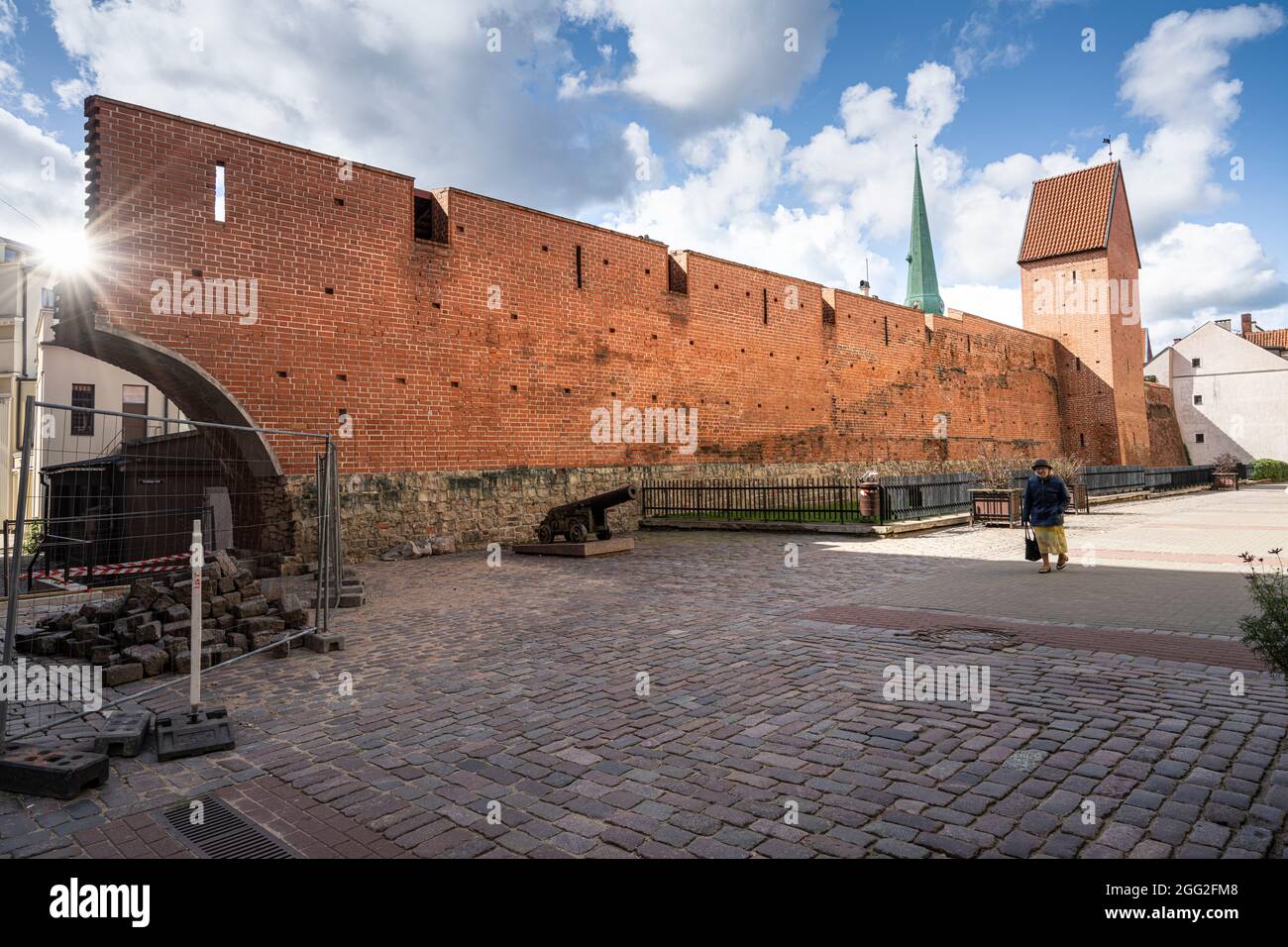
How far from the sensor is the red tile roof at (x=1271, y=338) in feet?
179

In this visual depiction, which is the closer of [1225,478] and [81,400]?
[81,400]

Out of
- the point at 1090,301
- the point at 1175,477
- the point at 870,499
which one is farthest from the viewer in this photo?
the point at 1090,301

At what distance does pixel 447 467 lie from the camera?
49.1ft

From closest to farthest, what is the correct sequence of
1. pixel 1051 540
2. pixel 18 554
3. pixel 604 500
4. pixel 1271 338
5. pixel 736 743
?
pixel 18 554 < pixel 736 743 < pixel 1051 540 < pixel 604 500 < pixel 1271 338

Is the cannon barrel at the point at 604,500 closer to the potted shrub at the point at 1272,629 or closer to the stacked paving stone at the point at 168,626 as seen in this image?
the stacked paving stone at the point at 168,626

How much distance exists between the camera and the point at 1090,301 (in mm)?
38219

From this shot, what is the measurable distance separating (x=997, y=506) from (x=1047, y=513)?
23.0 feet

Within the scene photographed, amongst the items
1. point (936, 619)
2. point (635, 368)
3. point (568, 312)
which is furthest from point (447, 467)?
point (936, 619)

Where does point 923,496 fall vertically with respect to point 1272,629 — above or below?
above

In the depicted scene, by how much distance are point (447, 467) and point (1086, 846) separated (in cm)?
1353

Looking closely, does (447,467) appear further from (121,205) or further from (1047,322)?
(1047,322)

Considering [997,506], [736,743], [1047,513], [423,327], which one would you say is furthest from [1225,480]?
[736,743]

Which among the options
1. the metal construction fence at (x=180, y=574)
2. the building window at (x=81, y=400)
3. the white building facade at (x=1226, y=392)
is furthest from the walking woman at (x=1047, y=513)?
the white building facade at (x=1226, y=392)

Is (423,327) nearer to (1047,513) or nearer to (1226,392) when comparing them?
(1047,513)
